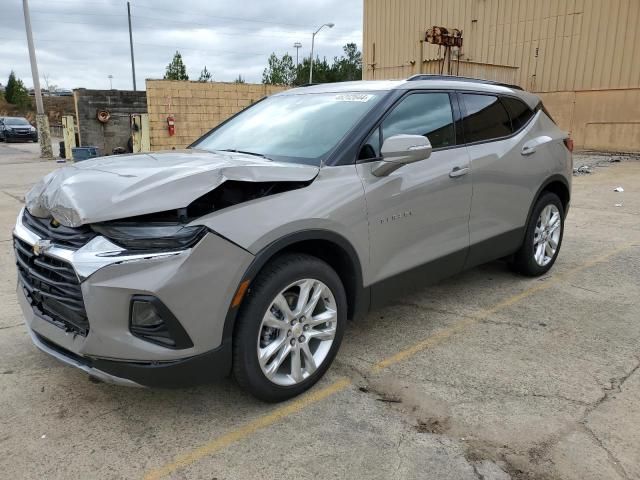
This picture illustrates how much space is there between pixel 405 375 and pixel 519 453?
0.89 m

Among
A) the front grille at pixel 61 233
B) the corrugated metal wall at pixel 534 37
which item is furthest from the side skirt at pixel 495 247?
the corrugated metal wall at pixel 534 37

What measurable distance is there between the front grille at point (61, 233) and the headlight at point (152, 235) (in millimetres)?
66

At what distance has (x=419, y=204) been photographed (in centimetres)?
363

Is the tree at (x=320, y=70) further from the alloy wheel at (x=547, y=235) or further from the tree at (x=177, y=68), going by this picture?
the alloy wheel at (x=547, y=235)

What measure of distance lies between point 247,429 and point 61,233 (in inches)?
53.6

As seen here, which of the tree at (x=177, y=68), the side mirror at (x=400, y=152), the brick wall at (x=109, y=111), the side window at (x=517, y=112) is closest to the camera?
the side mirror at (x=400, y=152)

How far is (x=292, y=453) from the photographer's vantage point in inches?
104

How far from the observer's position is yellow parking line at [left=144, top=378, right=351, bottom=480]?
8.35 feet

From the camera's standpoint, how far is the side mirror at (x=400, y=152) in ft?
10.5

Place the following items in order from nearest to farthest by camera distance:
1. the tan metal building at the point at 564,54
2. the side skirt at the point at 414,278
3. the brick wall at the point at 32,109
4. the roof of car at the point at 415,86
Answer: the side skirt at the point at 414,278, the roof of car at the point at 415,86, the tan metal building at the point at 564,54, the brick wall at the point at 32,109

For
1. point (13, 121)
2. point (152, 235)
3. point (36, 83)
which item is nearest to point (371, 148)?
point (152, 235)

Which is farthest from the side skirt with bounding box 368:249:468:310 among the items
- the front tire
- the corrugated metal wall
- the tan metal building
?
the tan metal building

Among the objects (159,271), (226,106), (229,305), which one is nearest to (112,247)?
(159,271)

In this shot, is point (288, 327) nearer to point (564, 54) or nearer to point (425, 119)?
point (425, 119)
